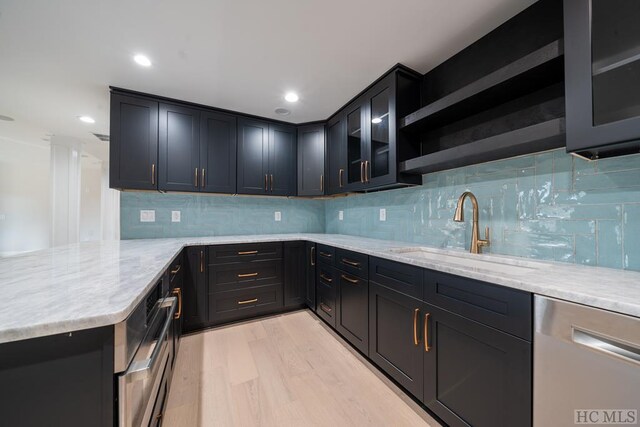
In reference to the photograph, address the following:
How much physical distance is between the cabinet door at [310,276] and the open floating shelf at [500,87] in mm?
1572

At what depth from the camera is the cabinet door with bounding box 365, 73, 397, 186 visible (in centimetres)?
193

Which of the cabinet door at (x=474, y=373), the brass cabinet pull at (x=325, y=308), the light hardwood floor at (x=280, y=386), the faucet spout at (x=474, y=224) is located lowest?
the light hardwood floor at (x=280, y=386)

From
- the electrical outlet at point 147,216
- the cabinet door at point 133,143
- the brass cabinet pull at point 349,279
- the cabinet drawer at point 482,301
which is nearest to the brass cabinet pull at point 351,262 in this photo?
the brass cabinet pull at point 349,279

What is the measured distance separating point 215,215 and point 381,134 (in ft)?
7.06

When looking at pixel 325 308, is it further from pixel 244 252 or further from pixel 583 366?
pixel 583 366

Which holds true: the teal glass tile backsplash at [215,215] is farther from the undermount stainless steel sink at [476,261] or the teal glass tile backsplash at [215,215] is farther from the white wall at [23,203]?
the white wall at [23,203]

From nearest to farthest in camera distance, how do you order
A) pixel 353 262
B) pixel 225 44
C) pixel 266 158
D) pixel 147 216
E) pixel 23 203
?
pixel 225 44 → pixel 353 262 → pixel 147 216 → pixel 266 158 → pixel 23 203

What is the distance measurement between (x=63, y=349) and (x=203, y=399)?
3.90 ft

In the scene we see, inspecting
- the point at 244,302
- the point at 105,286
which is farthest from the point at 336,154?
the point at 105,286

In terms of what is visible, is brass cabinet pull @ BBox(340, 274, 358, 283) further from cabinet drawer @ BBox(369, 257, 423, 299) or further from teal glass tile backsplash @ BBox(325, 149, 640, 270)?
teal glass tile backsplash @ BBox(325, 149, 640, 270)

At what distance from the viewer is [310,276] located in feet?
8.72

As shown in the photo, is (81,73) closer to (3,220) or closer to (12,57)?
(12,57)

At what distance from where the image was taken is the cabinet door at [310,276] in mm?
2588

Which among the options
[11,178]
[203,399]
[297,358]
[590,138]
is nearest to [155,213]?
[203,399]
